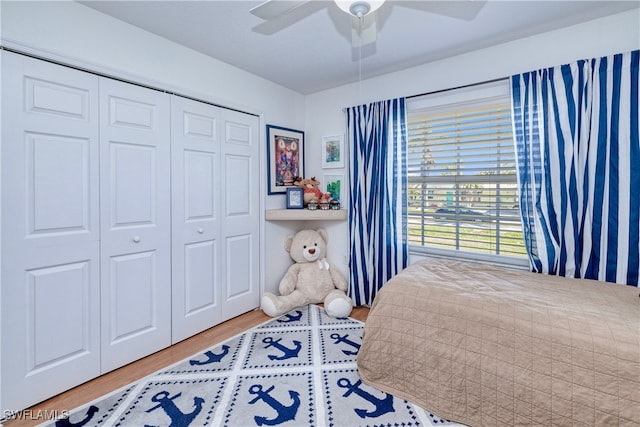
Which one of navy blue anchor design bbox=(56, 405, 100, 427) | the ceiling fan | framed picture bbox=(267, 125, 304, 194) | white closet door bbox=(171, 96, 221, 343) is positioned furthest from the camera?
framed picture bbox=(267, 125, 304, 194)

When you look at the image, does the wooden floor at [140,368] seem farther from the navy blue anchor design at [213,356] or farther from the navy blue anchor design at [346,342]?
the navy blue anchor design at [346,342]

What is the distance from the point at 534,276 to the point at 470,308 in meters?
0.77

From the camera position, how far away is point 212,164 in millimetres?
2654

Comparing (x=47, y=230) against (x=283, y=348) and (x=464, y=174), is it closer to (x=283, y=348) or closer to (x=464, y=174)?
(x=283, y=348)

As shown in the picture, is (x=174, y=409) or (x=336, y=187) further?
(x=336, y=187)

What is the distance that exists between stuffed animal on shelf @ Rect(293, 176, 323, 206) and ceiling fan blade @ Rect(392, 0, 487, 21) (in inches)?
72.9

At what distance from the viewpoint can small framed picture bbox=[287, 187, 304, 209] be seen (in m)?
3.24

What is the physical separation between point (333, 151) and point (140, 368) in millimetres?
2589

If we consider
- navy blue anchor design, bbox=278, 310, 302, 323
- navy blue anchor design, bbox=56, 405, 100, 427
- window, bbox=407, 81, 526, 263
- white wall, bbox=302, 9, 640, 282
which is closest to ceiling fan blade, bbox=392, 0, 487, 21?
white wall, bbox=302, 9, 640, 282

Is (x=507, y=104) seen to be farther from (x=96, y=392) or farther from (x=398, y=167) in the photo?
(x=96, y=392)

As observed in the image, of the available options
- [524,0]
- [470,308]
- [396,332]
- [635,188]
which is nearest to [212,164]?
[396,332]

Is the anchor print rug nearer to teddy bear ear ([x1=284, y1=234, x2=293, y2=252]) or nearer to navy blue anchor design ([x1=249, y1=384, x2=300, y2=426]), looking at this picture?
navy blue anchor design ([x1=249, y1=384, x2=300, y2=426])

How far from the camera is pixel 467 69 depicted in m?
2.54

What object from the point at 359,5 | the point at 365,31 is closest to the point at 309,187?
the point at 365,31
